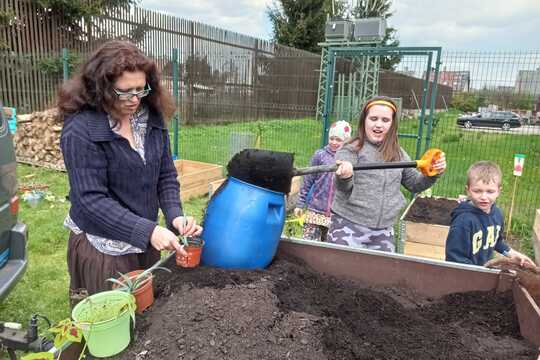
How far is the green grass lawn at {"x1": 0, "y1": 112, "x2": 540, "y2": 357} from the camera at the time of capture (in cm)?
309

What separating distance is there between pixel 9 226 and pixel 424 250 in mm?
3543

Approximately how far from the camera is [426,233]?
4055mm

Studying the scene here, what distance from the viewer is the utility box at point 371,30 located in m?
8.80

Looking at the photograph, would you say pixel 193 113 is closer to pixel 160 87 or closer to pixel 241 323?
pixel 160 87

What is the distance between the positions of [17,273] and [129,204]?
1337 millimetres

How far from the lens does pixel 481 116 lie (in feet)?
20.0

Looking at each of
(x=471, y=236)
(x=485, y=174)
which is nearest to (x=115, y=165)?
(x=471, y=236)

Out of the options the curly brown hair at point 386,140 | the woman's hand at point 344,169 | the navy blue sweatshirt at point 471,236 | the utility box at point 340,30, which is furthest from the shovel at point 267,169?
the utility box at point 340,30

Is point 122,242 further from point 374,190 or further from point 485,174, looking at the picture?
point 485,174

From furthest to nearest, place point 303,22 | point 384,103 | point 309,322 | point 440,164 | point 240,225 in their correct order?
point 303,22 < point 384,103 < point 440,164 < point 240,225 < point 309,322

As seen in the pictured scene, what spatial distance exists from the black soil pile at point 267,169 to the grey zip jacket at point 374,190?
0.59m

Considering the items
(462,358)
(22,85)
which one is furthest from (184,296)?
(22,85)

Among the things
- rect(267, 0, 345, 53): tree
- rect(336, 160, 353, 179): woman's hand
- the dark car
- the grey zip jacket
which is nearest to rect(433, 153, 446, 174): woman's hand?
the grey zip jacket

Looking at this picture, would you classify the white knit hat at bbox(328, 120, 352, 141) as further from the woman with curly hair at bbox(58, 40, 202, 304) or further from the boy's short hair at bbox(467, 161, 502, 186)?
the woman with curly hair at bbox(58, 40, 202, 304)
